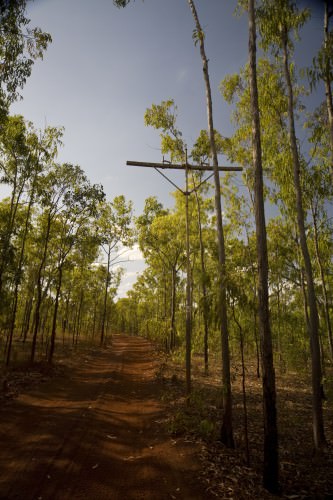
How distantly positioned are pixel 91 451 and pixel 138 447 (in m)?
1.12

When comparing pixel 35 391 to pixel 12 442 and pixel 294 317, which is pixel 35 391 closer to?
pixel 12 442

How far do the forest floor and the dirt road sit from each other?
0.02 m

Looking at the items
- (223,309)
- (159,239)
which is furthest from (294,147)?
(159,239)

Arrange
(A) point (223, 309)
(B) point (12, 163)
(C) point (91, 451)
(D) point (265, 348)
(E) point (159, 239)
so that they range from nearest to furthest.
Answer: (D) point (265, 348), (C) point (91, 451), (A) point (223, 309), (B) point (12, 163), (E) point (159, 239)

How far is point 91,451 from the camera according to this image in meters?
5.89

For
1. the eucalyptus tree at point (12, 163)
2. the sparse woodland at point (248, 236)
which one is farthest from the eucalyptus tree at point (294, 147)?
the eucalyptus tree at point (12, 163)

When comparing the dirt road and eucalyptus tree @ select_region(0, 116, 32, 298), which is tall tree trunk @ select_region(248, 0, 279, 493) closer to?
the dirt road

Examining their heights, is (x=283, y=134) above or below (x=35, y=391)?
above

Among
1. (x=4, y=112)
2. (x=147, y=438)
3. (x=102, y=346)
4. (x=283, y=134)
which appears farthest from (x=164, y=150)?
(x=102, y=346)

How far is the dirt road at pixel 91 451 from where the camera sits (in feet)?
15.0

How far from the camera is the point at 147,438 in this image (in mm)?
6988

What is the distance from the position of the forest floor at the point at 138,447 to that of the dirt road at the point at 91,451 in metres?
0.02

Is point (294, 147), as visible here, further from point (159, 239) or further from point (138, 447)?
point (159, 239)

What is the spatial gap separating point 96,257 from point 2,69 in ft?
72.1
